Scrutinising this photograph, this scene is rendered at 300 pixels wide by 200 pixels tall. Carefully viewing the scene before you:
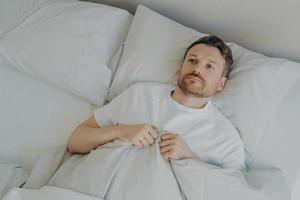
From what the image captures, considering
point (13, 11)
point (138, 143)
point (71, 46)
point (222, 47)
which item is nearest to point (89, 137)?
point (138, 143)

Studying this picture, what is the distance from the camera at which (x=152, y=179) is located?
3.40 feet

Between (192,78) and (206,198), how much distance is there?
390 millimetres

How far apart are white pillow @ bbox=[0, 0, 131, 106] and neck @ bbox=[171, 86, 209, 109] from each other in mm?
282

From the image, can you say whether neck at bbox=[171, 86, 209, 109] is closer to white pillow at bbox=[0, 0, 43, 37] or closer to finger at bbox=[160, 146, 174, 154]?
finger at bbox=[160, 146, 174, 154]

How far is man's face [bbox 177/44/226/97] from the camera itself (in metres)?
1.23

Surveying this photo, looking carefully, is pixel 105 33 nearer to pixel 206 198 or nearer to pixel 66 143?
pixel 66 143

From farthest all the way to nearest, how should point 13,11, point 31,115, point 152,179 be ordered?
point 13,11 < point 31,115 < point 152,179

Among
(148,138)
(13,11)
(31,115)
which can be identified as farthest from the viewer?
(13,11)

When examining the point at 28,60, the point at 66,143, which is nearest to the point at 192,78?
the point at 66,143

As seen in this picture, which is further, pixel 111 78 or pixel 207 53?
pixel 111 78

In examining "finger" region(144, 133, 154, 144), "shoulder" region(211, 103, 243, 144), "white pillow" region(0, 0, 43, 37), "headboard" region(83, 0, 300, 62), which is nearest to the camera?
"finger" region(144, 133, 154, 144)

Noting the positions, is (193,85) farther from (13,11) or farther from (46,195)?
(13,11)

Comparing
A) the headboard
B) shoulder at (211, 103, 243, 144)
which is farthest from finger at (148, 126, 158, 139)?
the headboard

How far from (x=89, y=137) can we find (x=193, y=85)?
14.6 inches
